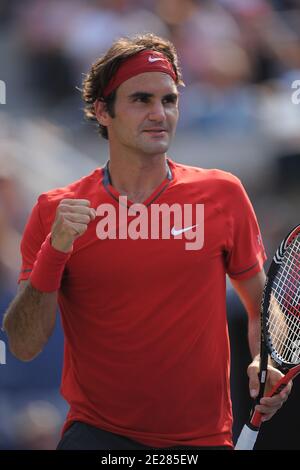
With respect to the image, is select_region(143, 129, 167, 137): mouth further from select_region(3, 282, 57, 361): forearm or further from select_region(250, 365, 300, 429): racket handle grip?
select_region(250, 365, 300, 429): racket handle grip

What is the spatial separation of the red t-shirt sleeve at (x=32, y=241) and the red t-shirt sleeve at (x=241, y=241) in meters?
0.68

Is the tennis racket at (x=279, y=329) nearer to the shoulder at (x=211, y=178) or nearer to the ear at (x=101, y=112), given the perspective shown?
the shoulder at (x=211, y=178)

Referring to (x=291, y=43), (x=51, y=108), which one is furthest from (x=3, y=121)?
(x=291, y=43)

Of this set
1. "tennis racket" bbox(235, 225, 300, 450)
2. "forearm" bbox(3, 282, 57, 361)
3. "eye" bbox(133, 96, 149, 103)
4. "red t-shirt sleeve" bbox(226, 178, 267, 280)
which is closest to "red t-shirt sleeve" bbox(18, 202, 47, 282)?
"forearm" bbox(3, 282, 57, 361)

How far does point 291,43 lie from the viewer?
639 cm

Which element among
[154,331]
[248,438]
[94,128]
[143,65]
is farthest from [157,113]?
[94,128]

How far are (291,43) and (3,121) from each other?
6.48ft

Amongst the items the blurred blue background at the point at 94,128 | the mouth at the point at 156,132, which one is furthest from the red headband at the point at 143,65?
the blurred blue background at the point at 94,128

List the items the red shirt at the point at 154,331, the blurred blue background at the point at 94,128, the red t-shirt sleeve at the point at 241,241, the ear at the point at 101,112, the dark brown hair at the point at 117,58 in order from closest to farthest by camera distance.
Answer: the red shirt at the point at 154,331 < the red t-shirt sleeve at the point at 241,241 < the dark brown hair at the point at 117,58 < the ear at the point at 101,112 < the blurred blue background at the point at 94,128

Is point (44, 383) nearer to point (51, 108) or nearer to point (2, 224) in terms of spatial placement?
point (2, 224)

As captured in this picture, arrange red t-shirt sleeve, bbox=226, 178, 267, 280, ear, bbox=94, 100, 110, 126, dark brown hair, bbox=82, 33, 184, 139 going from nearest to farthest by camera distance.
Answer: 1. red t-shirt sleeve, bbox=226, 178, 267, 280
2. dark brown hair, bbox=82, 33, 184, 139
3. ear, bbox=94, 100, 110, 126

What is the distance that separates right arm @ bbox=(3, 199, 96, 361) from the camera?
10.3 feet

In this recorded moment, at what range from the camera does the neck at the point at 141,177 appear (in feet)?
11.7
